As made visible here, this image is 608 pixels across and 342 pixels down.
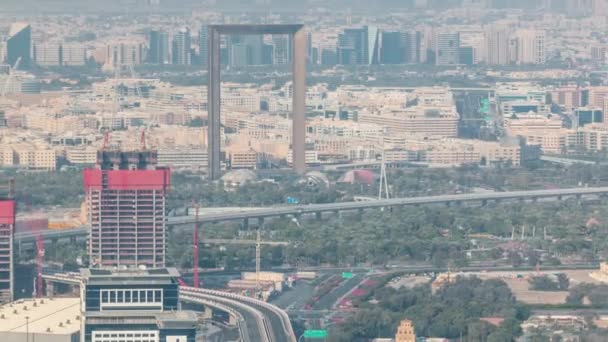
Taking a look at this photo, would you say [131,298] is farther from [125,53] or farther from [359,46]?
[359,46]

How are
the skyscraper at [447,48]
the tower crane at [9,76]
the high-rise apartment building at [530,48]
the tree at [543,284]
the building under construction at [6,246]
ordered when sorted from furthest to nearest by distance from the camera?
the high-rise apartment building at [530,48] < the skyscraper at [447,48] < the tower crane at [9,76] < the tree at [543,284] < the building under construction at [6,246]

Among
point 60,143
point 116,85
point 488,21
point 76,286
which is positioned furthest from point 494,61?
point 76,286

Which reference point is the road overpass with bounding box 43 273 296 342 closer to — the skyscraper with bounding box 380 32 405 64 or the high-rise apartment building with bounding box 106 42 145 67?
the high-rise apartment building with bounding box 106 42 145 67

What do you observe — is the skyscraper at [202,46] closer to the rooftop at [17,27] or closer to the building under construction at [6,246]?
the rooftop at [17,27]

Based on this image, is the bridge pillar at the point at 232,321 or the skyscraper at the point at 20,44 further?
the skyscraper at the point at 20,44

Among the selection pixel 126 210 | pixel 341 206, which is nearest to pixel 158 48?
pixel 341 206

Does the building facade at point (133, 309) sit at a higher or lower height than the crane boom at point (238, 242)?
higher

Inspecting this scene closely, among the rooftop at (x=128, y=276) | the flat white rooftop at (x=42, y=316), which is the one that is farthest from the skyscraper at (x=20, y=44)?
Result: the rooftop at (x=128, y=276)

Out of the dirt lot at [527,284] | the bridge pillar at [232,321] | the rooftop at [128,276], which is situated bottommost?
the bridge pillar at [232,321]
